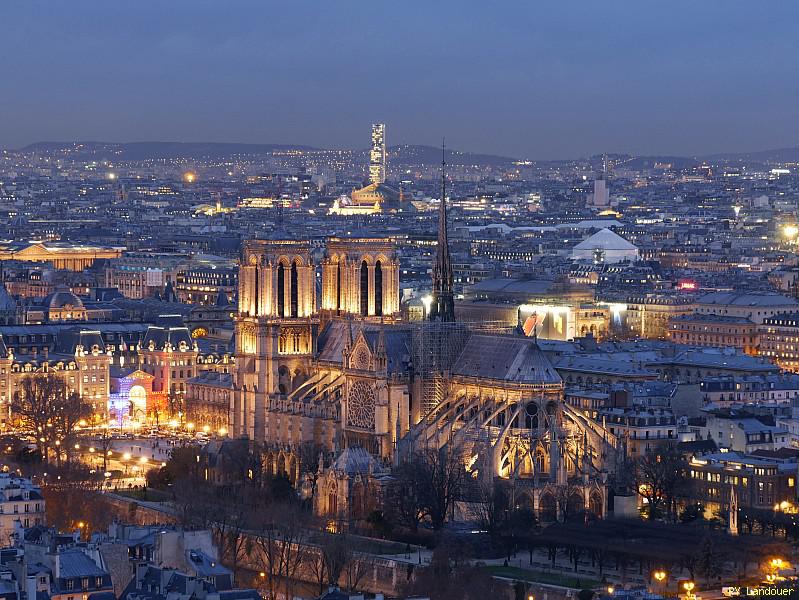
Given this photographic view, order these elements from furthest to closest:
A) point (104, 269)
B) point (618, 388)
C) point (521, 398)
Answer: point (104, 269), point (618, 388), point (521, 398)

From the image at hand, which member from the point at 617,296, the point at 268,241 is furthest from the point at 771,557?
the point at 617,296

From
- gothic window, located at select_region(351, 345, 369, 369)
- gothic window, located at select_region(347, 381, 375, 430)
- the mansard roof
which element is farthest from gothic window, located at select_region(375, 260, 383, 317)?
the mansard roof

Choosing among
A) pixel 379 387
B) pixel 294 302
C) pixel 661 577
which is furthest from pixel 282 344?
pixel 661 577

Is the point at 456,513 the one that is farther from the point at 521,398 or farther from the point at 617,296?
the point at 617,296

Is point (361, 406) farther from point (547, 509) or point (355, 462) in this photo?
point (547, 509)

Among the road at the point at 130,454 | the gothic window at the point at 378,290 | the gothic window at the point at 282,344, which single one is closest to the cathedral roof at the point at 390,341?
the gothic window at the point at 378,290

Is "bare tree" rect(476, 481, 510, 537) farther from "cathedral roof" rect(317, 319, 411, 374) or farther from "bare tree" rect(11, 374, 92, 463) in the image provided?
"bare tree" rect(11, 374, 92, 463)
